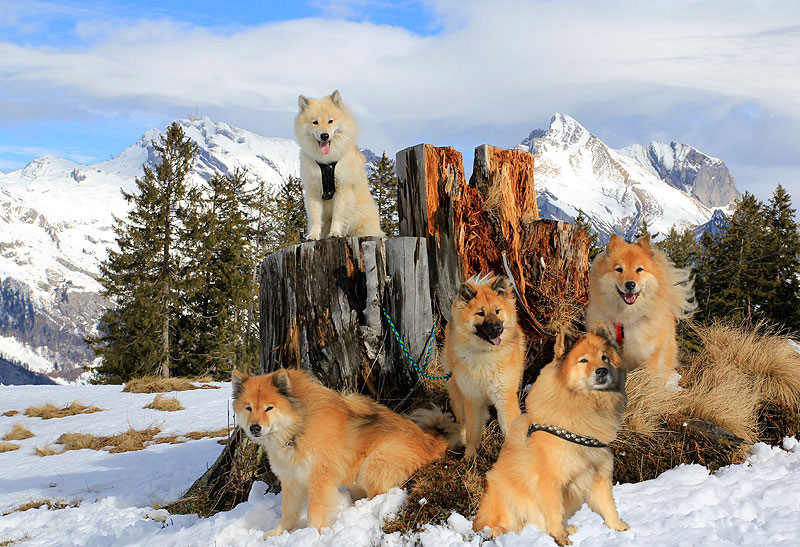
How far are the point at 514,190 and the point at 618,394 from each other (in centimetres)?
394

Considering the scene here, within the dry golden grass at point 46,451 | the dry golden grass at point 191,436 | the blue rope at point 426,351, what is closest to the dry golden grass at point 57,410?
the dry golden grass at point 46,451

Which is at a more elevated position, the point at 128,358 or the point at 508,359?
the point at 508,359

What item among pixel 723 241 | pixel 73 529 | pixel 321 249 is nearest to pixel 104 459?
pixel 73 529

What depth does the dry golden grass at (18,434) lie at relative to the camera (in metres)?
11.3

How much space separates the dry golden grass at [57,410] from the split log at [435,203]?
1097 centimetres

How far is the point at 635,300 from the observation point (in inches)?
185

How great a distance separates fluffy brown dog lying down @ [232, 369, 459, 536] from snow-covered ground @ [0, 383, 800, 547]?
6.3 inches

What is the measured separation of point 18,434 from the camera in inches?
448

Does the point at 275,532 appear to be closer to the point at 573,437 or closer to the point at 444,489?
the point at 444,489

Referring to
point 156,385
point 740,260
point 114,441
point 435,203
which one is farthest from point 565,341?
point 740,260

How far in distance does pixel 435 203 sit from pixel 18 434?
35.0ft

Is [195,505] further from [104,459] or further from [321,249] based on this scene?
[104,459]

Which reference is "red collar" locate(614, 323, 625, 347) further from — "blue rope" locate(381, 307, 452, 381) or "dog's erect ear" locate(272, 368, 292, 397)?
"dog's erect ear" locate(272, 368, 292, 397)

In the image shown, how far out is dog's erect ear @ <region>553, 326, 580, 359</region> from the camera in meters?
3.07
